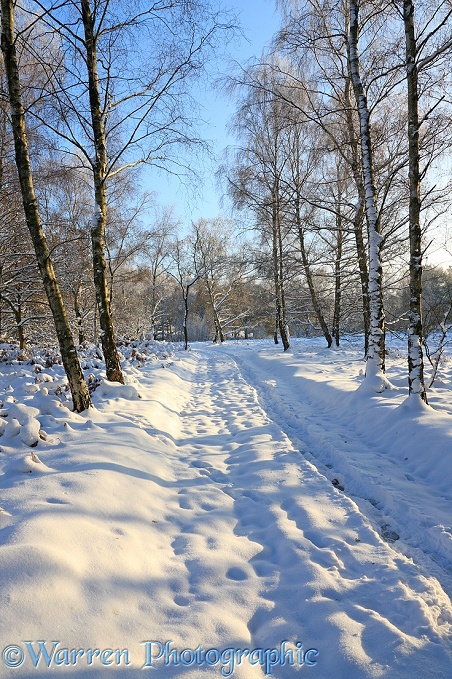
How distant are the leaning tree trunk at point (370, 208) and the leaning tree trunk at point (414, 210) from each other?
1.29 m

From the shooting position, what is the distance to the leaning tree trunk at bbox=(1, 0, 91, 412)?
14.8 feet

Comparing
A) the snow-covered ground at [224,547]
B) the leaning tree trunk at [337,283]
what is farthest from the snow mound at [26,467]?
the leaning tree trunk at [337,283]

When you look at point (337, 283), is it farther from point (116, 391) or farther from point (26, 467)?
point (26, 467)

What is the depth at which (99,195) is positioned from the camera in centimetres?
691

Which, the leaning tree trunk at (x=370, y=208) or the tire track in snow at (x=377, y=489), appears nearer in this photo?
the tire track in snow at (x=377, y=489)

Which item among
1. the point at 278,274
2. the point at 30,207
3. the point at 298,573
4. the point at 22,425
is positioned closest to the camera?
the point at 298,573

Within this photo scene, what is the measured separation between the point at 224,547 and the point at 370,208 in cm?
651

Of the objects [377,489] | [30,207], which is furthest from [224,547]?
[30,207]

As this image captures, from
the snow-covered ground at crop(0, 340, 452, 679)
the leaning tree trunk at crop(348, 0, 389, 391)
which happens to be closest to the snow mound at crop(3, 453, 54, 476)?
the snow-covered ground at crop(0, 340, 452, 679)

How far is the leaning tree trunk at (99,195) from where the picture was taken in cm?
647

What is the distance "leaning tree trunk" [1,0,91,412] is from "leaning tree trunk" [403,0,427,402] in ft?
17.1

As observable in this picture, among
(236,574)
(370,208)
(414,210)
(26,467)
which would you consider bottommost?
(236,574)

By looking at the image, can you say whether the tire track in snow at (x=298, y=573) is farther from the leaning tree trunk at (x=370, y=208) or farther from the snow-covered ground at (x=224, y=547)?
the leaning tree trunk at (x=370, y=208)

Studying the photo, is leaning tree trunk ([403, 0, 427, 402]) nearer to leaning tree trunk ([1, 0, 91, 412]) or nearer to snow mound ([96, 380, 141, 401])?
snow mound ([96, 380, 141, 401])
